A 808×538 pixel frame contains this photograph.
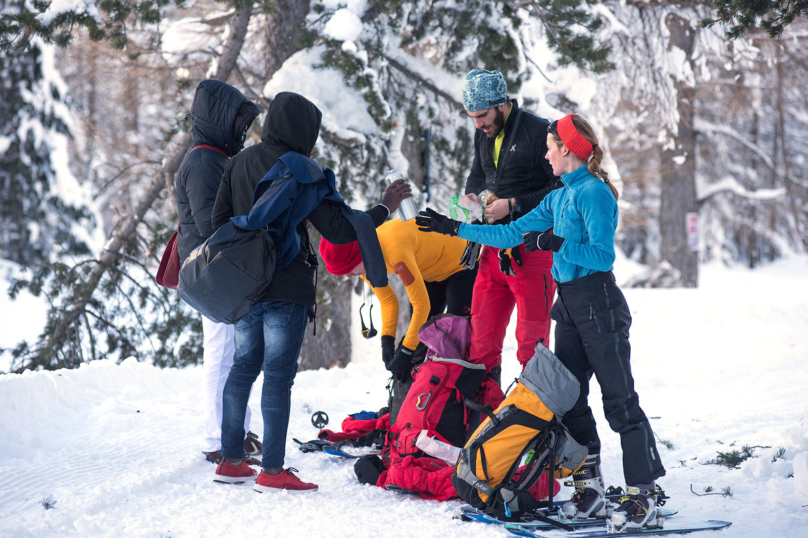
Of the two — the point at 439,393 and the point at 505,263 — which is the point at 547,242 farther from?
the point at 439,393

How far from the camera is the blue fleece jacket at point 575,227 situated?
255cm

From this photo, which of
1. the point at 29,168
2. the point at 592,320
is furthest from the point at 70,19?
the point at 29,168

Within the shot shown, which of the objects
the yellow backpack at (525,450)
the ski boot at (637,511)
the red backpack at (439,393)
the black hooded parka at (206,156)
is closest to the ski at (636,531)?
the ski boot at (637,511)

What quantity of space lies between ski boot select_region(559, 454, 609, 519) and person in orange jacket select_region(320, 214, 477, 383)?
119cm

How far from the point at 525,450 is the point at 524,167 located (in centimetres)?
155

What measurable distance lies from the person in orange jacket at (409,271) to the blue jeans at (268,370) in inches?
26.6

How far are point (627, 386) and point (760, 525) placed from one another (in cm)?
75

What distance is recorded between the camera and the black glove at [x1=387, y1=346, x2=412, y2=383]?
355 centimetres

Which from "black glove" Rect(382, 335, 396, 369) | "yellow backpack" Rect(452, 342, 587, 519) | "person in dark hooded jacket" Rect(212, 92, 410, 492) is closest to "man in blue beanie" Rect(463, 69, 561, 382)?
"black glove" Rect(382, 335, 396, 369)

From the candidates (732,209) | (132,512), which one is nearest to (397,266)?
(132,512)

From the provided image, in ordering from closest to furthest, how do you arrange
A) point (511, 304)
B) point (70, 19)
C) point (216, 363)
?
point (216, 363), point (511, 304), point (70, 19)

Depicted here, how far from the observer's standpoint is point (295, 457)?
11.8 feet

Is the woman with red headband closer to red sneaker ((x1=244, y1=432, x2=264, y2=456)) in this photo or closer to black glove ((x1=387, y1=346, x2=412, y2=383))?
black glove ((x1=387, y1=346, x2=412, y2=383))

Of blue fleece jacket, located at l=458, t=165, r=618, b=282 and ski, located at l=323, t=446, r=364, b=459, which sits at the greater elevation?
blue fleece jacket, located at l=458, t=165, r=618, b=282
